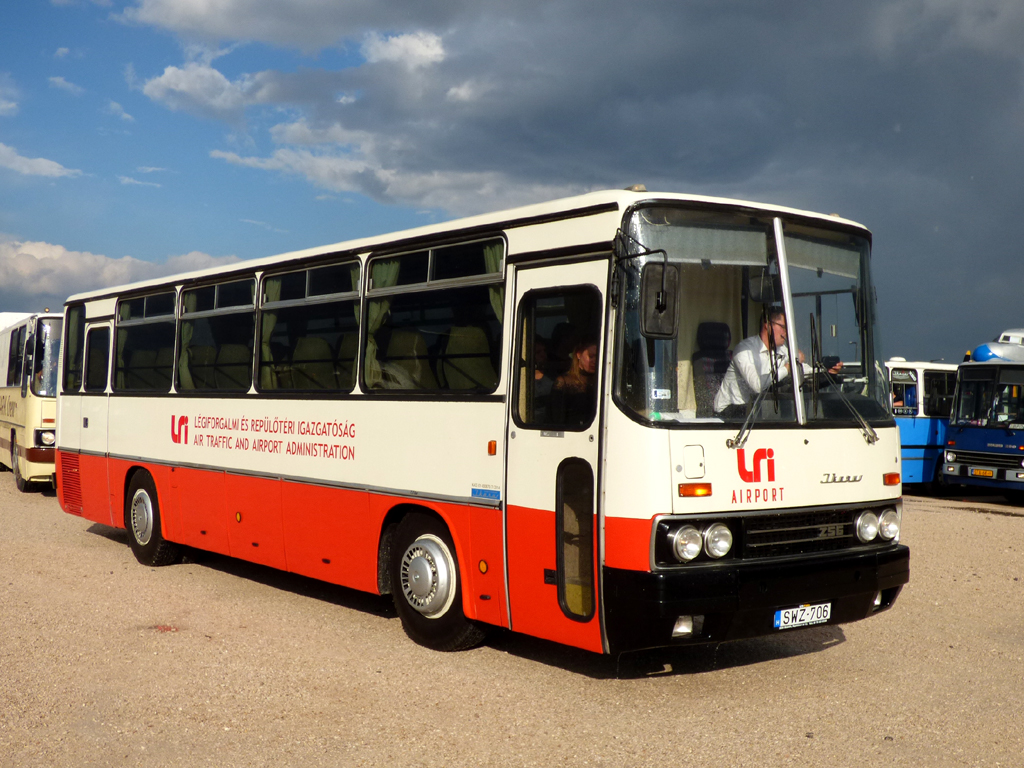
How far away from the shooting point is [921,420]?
70.4 feet

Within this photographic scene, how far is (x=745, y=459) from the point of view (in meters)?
6.01

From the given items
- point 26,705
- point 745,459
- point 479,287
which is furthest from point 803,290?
point 26,705

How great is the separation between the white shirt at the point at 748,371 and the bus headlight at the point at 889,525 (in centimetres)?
125

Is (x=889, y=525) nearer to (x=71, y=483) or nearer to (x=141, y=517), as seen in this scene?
(x=141, y=517)

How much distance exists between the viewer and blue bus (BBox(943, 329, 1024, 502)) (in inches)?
757

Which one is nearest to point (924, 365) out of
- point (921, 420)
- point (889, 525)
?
point (921, 420)

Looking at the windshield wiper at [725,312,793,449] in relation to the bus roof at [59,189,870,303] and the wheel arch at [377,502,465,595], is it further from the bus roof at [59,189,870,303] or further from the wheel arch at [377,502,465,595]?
the wheel arch at [377,502,465,595]

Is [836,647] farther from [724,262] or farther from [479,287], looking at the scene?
[479,287]

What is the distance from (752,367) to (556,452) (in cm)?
130

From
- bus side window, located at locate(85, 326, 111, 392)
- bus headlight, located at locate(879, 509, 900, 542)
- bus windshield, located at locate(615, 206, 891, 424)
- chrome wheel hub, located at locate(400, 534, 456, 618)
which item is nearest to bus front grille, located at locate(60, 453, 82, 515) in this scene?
bus side window, located at locate(85, 326, 111, 392)

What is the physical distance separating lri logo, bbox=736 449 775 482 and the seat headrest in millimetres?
649

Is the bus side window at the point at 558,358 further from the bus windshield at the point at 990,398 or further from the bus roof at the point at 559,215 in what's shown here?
Result: the bus windshield at the point at 990,398

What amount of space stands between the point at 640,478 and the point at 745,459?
68cm

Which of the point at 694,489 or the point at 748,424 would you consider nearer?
the point at 694,489
